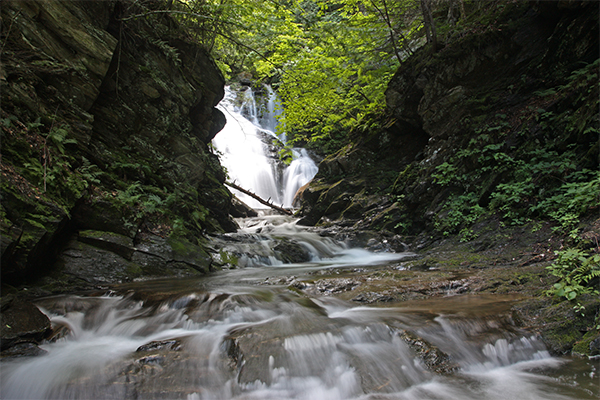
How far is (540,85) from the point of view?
8.05 meters

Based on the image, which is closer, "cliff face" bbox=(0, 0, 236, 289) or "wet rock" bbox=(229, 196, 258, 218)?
"cliff face" bbox=(0, 0, 236, 289)

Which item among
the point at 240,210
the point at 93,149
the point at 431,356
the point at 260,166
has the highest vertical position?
the point at 260,166

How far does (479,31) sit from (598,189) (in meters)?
6.26

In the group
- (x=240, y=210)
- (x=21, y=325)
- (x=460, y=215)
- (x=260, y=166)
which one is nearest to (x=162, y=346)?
(x=21, y=325)

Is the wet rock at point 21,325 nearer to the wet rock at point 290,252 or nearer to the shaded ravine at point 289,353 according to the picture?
the shaded ravine at point 289,353

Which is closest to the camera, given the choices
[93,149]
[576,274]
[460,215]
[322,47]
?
[576,274]

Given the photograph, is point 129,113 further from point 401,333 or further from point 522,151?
point 522,151

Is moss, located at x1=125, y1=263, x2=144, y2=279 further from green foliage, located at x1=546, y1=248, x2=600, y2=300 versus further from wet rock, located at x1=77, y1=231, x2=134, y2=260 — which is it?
green foliage, located at x1=546, y1=248, x2=600, y2=300

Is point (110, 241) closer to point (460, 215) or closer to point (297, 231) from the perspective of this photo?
point (297, 231)

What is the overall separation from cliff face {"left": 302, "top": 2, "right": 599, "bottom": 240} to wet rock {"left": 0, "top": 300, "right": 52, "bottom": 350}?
319 inches

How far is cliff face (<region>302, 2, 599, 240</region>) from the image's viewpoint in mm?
6547

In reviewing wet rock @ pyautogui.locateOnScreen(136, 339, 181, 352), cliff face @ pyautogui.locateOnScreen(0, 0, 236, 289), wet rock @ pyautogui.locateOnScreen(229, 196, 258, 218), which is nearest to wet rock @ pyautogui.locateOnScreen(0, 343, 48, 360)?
wet rock @ pyautogui.locateOnScreen(136, 339, 181, 352)

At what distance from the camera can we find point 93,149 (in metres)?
6.75

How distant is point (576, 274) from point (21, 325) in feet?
20.4
